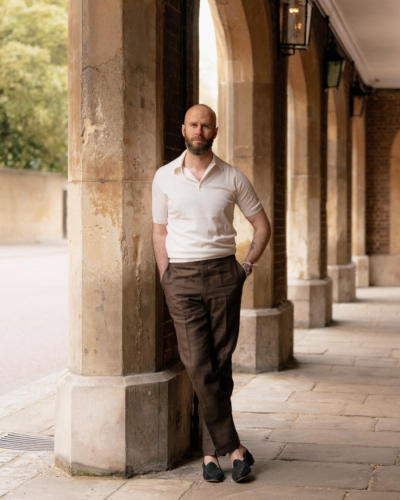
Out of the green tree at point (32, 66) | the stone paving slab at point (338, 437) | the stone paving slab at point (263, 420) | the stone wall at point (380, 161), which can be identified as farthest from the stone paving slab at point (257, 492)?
the green tree at point (32, 66)

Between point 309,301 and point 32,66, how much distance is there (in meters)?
20.2

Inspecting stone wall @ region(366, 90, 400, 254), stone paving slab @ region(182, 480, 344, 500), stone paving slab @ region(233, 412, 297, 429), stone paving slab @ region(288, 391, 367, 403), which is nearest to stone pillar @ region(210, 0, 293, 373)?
stone paving slab @ region(288, 391, 367, 403)

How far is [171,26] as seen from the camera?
4953mm

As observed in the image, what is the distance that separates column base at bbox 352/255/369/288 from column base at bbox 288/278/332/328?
21.2 ft

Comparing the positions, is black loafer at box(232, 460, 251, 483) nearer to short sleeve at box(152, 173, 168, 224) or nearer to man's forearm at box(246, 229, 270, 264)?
man's forearm at box(246, 229, 270, 264)

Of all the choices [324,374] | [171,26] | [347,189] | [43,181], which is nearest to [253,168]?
[324,374]

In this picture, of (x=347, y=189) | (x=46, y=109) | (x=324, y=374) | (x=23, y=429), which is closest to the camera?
(x=23, y=429)

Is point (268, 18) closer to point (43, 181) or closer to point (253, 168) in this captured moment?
point (253, 168)

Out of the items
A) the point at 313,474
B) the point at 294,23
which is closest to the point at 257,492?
the point at 313,474

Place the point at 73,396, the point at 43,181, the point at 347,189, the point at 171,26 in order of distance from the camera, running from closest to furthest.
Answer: the point at 73,396 → the point at 171,26 → the point at 347,189 → the point at 43,181

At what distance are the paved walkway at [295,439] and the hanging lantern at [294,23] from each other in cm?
304

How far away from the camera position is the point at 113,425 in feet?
14.1

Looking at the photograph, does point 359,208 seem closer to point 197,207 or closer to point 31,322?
point 31,322

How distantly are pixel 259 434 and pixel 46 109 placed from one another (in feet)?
81.3
